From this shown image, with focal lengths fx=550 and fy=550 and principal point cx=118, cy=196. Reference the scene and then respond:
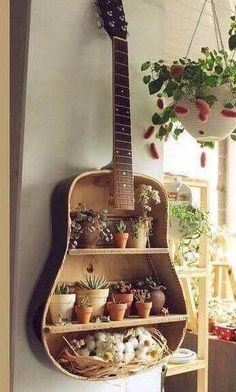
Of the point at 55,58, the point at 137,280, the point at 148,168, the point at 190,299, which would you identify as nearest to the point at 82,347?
the point at 137,280

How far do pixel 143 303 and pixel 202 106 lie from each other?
0.75 metres

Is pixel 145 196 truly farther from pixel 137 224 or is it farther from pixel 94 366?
pixel 94 366

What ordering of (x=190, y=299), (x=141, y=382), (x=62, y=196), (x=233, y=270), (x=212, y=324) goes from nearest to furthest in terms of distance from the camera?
(x=62, y=196)
(x=141, y=382)
(x=190, y=299)
(x=212, y=324)
(x=233, y=270)

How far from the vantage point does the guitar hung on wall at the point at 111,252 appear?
1812mm

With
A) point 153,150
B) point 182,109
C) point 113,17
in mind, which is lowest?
Result: point 153,150

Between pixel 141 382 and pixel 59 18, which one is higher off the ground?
pixel 59 18

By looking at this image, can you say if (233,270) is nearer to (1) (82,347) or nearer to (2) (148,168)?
(2) (148,168)

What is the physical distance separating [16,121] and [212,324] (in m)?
2.15

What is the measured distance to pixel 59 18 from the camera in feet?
6.33

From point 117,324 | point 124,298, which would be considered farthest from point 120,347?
point 124,298

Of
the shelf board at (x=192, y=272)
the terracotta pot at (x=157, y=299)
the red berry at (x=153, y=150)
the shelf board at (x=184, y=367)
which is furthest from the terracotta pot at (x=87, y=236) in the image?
the shelf board at (x=184, y=367)

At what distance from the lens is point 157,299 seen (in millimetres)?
2068

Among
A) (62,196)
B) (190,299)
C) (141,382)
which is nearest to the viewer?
(62,196)

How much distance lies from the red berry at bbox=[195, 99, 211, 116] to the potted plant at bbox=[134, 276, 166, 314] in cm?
68
